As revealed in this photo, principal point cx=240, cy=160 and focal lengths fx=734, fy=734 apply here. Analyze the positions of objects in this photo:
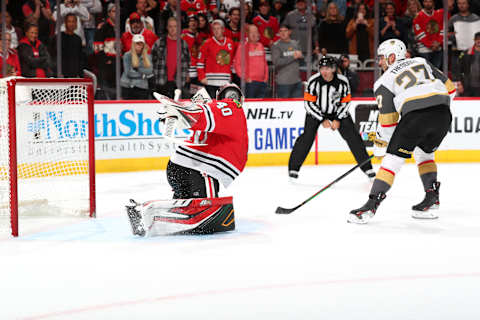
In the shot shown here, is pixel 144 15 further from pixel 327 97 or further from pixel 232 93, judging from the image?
pixel 232 93

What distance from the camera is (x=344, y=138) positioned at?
22.8 ft

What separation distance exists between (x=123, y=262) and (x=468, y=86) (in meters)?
6.58

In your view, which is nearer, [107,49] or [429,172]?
[429,172]

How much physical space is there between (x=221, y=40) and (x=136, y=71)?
1.12 m

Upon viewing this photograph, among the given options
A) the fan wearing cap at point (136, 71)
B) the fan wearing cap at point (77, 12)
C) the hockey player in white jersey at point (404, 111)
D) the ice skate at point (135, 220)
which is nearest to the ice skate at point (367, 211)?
the hockey player in white jersey at point (404, 111)

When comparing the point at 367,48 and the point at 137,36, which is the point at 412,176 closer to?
the point at 367,48

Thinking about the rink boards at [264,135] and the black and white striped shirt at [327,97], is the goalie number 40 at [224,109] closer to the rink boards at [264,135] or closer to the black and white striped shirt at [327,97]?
the black and white striped shirt at [327,97]

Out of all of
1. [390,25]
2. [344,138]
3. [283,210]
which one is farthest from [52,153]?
[390,25]

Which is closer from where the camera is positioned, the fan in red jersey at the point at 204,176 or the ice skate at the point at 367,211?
the fan in red jersey at the point at 204,176

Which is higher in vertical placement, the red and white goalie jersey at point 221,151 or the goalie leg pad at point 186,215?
the red and white goalie jersey at point 221,151

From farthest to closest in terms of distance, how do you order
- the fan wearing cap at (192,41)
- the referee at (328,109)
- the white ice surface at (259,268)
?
the fan wearing cap at (192,41) → the referee at (328,109) → the white ice surface at (259,268)

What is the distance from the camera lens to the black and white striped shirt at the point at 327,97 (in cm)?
682

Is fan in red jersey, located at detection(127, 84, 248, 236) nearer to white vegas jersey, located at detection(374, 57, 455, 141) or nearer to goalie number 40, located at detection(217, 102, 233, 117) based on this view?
goalie number 40, located at detection(217, 102, 233, 117)

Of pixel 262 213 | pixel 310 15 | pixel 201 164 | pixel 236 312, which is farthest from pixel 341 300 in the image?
pixel 310 15
